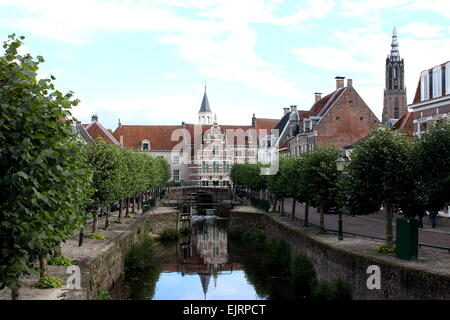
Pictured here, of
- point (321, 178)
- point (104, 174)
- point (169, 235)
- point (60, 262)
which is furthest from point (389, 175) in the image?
point (169, 235)

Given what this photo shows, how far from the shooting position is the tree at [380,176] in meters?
21.7

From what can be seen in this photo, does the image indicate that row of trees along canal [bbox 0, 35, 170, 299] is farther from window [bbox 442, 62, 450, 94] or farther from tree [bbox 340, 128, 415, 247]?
window [bbox 442, 62, 450, 94]

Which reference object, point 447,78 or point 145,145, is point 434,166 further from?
point 145,145

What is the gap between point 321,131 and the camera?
6016 cm

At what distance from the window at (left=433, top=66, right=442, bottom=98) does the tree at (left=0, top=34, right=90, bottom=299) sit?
98.3 ft

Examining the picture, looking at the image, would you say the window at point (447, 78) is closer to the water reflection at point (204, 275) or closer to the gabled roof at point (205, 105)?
the water reflection at point (204, 275)

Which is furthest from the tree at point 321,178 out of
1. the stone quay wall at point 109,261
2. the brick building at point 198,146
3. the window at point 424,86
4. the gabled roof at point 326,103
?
the brick building at point 198,146

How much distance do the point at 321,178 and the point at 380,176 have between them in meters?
7.01

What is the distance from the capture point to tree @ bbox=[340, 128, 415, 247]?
Answer: 21.7 metres

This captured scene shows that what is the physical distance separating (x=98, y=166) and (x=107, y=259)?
751 centimetres

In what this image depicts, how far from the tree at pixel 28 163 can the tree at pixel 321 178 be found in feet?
64.7

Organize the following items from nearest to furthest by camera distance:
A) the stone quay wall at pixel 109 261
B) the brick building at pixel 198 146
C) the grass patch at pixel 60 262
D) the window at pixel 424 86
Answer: the stone quay wall at pixel 109 261 → the grass patch at pixel 60 262 → the window at pixel 424 86 → the brick building at pixel 198 146
